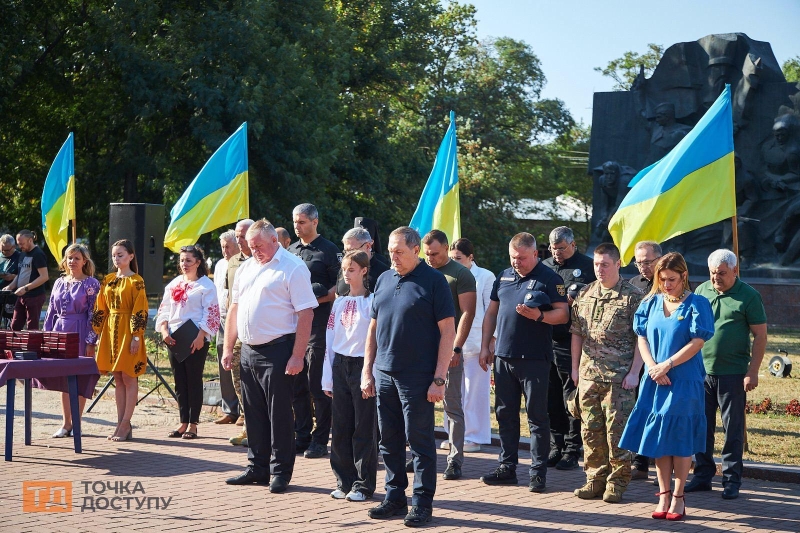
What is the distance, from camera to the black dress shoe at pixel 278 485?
7.49 m

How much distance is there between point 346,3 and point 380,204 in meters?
9.13

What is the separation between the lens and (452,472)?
8.16 metres

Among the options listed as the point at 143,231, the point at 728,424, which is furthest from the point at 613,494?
the point at 143,231

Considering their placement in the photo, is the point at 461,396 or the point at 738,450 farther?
the point at 461,396

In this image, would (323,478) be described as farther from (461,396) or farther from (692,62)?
(692,62)

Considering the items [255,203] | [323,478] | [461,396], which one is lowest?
[323,478]

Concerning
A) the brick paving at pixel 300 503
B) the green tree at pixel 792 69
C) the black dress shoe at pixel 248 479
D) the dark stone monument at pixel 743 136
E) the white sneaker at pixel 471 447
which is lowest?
the brick paving at pixel 300 503

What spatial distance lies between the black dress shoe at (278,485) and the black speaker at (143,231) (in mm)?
5172

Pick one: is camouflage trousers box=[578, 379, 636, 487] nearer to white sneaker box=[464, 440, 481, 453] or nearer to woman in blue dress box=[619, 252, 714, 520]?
woman in blue dress box=[619, 252, 714, 520]

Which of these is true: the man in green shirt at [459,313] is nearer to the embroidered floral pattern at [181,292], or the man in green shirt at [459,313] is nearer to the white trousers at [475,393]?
the white trousers at [475,393]

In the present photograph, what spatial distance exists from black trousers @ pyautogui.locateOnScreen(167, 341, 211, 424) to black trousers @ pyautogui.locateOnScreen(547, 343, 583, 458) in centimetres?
354

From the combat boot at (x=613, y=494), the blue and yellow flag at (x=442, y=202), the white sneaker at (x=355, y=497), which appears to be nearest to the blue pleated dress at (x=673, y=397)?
the combat boot at (x=613, y=494)

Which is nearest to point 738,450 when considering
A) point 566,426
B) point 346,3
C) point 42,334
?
point 566,426

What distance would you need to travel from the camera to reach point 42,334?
888 centimetres
